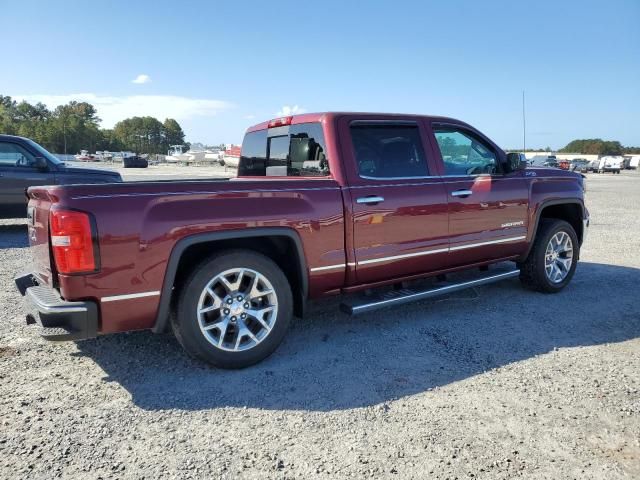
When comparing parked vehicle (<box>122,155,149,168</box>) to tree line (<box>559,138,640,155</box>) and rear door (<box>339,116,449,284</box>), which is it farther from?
tree line (<box>559,138,640,155</box>)

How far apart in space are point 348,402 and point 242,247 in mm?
1354

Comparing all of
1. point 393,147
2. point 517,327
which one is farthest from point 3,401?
point 517,327

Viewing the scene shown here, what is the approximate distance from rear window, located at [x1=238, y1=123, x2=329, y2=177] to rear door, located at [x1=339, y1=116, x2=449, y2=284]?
271mm

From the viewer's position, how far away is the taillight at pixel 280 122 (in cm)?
470

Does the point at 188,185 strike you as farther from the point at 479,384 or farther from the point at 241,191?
the point at 479,384

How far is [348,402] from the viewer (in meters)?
3.08

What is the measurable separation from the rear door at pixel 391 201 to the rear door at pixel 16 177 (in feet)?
24.4

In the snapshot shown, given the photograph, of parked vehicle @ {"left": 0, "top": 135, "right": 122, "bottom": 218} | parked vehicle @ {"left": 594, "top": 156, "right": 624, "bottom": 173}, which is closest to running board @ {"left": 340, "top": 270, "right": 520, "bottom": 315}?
parked vehicle @ {"left": 0, "top": 135, "right": 122, "bottom": 218}

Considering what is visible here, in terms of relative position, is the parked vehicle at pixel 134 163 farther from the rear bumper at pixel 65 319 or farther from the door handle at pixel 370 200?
the rear bumper at pixel 65 319

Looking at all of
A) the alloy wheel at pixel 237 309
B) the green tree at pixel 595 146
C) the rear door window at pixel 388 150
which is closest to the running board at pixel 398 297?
the alloy wheel at pixel 237 309

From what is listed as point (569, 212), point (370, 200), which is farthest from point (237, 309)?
point (569, 212)

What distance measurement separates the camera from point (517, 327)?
4.41 m

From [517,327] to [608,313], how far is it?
1.16m

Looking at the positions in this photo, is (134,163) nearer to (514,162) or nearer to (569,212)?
(569,212)
